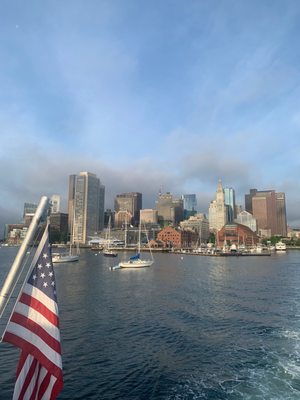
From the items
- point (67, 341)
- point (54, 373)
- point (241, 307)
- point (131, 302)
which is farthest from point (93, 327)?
point (54, 373)

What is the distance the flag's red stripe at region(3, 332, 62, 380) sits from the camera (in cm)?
786

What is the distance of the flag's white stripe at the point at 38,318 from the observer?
8.06 m

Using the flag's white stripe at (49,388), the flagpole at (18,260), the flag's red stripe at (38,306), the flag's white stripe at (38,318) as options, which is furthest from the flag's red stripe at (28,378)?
the flagpole at (18,260)

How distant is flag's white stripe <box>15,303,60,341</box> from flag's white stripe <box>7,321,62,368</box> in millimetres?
277

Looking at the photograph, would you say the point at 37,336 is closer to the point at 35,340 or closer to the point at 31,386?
the point at 35,340

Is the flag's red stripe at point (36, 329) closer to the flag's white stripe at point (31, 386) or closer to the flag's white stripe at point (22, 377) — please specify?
the flag's white stripe at point (22, 377)

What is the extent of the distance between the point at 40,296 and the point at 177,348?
60.9 ft

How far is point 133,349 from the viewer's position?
Result: 2403 cm

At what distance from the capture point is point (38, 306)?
8258 millimetres

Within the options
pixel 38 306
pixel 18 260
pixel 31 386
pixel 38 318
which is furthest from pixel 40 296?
pixel 31 386

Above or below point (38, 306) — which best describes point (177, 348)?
below

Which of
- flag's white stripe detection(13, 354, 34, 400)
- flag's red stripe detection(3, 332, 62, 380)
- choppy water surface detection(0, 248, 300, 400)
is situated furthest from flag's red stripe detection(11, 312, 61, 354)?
choppy water surface detection(0, 248, 300, 400)

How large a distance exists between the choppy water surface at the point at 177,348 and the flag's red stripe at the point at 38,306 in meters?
11.1

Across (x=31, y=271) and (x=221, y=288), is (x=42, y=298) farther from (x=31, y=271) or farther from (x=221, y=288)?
(x=221, y=288)
